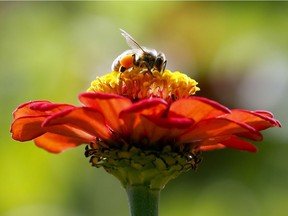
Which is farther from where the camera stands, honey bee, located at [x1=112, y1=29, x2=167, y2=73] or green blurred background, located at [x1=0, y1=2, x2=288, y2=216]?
green blurred background, located at [x1=0, y1=2, x2=288, y2=216]

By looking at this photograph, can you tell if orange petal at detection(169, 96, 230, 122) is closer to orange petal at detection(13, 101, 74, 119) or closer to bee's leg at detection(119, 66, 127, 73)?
orange petal at detection(13, 101, 74, 119)

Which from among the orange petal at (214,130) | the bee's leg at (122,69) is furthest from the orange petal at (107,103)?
the bee's leg at (122,69)

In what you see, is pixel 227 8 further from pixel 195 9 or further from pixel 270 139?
pixel 270 139

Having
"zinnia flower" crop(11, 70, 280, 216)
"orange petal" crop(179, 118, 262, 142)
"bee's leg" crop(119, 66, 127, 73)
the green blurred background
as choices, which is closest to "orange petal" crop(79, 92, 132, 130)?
"zinnia flower" crop(11, 70, 280, 216)

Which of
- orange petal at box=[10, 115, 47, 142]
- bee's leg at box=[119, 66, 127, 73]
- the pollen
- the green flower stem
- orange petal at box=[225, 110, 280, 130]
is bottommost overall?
the green flower stem

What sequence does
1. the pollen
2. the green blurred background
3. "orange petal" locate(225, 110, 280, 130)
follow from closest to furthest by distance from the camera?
"orange petal" locate(225, 110, 280, 130), the pollen, the green blurred background

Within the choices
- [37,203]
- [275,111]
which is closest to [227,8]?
[275,111]

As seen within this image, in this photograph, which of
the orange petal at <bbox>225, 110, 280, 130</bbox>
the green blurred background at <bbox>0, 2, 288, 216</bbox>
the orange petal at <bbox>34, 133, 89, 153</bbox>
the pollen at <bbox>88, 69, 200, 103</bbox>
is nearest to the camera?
the orange petal at <bbox>225, 110, 280, 130</bbox>

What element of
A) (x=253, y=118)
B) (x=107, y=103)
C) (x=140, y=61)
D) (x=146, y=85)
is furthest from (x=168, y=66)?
(x=107, y=103)
